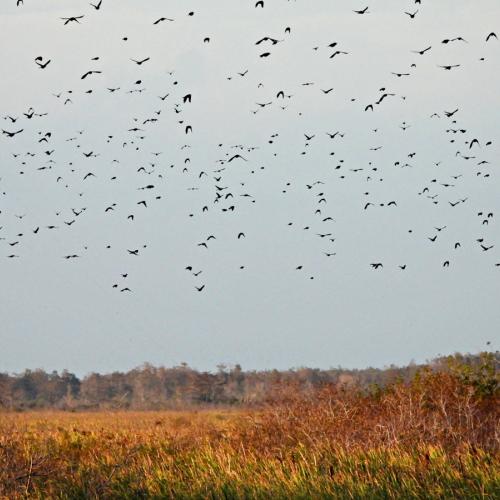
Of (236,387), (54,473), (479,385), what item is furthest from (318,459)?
(236,387)

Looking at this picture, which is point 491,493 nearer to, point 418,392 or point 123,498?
point 123,498

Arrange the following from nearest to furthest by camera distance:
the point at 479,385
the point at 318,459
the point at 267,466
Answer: the point at 267,466, the point at 318,459, the point at 479,385

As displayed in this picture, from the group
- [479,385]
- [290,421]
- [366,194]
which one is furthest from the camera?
[479,385]

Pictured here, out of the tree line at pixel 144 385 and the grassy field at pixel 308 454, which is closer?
the grassy field at pixel 308 454

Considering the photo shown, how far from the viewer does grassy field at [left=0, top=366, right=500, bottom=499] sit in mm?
22094

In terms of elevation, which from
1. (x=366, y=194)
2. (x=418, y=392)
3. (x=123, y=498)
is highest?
(x=366, y=194)

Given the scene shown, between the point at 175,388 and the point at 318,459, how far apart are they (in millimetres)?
109971

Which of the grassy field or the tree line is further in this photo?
the tree line

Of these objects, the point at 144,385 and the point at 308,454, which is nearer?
the point at 308,454

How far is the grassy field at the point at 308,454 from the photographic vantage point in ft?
72.5

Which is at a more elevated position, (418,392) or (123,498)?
(418,392)

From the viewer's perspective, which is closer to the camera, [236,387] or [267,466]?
[267,466]

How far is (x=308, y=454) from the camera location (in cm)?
2794

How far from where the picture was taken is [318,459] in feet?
86.4
